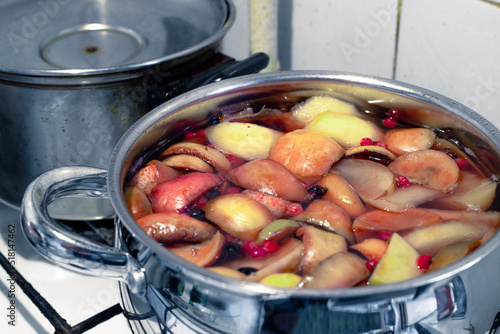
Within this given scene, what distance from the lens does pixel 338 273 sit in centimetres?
51

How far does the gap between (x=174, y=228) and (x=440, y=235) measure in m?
0.27

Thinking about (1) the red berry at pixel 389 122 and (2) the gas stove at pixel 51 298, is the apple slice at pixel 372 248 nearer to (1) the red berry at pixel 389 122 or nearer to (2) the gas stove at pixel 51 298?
(1) the red berry at pixel 389 122

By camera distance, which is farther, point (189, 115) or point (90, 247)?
point (189, 115)

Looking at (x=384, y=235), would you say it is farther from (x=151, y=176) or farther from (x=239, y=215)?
(x=151, y=176)

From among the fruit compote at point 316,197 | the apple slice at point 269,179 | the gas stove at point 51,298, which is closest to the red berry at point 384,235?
the fruit compote at point 316,197

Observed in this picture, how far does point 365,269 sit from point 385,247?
4 centimetres

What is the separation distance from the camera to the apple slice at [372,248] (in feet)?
1.84

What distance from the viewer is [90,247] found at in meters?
0.52

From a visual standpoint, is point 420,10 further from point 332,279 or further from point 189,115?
point 332,279

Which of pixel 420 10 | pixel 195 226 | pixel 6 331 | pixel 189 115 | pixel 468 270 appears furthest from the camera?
pixel 420 10

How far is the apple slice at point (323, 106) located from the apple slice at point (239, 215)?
0.19 m

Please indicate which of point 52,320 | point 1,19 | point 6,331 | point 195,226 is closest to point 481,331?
point 195,226

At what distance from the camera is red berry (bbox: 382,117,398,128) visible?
77cm

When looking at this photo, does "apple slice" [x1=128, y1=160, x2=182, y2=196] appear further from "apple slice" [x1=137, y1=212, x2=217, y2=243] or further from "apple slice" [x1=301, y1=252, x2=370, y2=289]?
"apple slice" [x1=301, y1=252, x2=370, y2=289]
